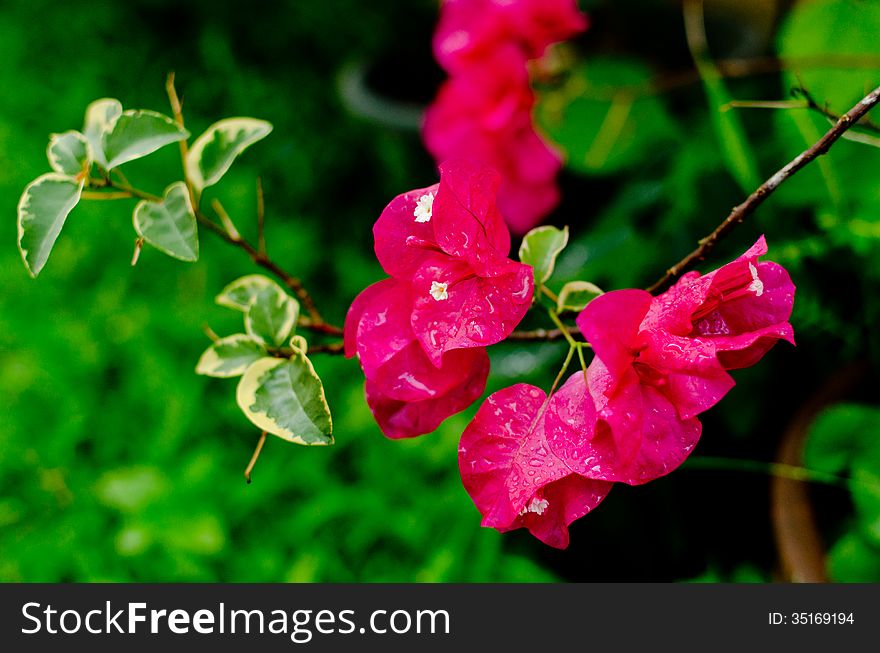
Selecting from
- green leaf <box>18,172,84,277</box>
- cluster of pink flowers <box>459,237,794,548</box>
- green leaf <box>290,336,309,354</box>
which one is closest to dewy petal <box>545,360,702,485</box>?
cluster of pink flowers <box>459,237,794,548</box>

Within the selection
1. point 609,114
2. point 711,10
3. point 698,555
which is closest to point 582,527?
point 698,555

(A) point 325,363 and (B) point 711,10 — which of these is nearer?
(A) point 325,363

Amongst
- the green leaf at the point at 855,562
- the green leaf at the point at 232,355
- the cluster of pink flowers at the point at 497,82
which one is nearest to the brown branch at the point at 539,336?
the green leaf at the point at 232,355

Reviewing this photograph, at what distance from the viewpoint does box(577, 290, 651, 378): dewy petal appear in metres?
0.25

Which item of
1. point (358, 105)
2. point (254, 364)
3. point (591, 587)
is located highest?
point (358, 105)

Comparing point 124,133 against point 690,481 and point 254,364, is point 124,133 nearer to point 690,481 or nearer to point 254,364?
point 254,364

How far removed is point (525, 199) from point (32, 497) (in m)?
0.57

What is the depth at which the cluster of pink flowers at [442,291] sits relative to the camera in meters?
0.28

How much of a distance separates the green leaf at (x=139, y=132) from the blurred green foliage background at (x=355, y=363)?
0.30m

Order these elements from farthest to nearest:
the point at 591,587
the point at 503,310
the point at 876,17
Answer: the point at 876,17 < the point at 591,587 < the point at 503,310

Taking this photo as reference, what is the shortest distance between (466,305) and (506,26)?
1.15ft

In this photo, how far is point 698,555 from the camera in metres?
0.68

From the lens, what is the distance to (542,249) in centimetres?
34

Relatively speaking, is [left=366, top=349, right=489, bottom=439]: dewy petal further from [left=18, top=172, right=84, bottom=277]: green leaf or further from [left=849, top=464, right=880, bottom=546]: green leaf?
[left=849, top=464, right=880, bottom=546]: green leaf
